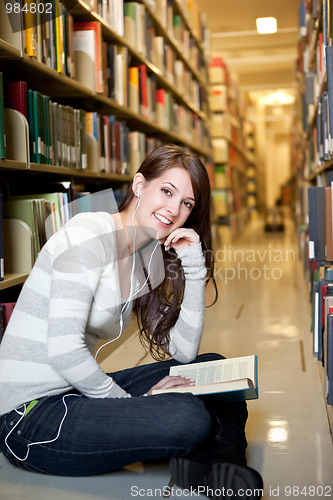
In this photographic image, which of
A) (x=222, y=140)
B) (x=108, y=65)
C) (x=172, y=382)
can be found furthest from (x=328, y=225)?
(x=222, y=140)

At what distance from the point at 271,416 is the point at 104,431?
31.0 inches

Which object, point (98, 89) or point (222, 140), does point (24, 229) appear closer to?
point (98, 89)

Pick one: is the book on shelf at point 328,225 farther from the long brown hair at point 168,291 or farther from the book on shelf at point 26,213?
the book on shelf at point 26,213

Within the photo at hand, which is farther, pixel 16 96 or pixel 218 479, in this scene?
pixel 16 96

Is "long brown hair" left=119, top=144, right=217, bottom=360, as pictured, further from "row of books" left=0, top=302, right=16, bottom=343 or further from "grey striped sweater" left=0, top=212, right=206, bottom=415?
"row of books" left=0, top=302, right=16, bottom=343

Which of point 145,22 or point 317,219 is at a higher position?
point 145,22

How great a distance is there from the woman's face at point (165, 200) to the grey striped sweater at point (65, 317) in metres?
0.14

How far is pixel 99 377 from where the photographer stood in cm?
141

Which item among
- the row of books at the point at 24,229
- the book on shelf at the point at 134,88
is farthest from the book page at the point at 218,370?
the book on shelf at the point at 134,88

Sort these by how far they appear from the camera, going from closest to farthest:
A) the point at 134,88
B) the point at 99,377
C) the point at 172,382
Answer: the point at 99,377
the point at 172,382
the point at 134,88

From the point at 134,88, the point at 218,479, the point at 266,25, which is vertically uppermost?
the point at 266,25

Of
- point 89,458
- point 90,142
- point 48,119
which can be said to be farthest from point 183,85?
point 89,458

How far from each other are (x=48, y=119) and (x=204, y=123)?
14.9 feet

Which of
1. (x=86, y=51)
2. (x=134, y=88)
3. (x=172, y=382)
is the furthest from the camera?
(x=134, y=88)
